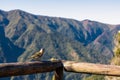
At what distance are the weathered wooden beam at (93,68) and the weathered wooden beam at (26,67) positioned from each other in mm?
251

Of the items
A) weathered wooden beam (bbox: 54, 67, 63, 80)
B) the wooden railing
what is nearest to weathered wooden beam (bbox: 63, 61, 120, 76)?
the wooden railing

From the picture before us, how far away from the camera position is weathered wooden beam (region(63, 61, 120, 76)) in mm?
7148

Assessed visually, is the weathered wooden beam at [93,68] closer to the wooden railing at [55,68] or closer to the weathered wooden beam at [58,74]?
the wooden railing at [55,68]

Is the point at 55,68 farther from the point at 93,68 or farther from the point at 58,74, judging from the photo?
the point at 93,68

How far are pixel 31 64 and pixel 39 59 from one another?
0.67 metres

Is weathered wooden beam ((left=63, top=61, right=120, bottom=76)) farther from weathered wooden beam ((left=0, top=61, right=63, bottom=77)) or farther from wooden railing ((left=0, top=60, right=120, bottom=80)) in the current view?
weathered wooden beam ((left=0, top=61, right=63, bottom=77))

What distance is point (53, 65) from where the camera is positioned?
777cm

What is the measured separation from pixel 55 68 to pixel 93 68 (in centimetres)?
98

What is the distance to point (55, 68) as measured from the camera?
26.0ft

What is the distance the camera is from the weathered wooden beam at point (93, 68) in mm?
7148

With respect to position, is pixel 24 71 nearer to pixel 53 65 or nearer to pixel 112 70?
pixel 53 65

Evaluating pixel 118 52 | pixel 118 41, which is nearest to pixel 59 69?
pixel 118 52

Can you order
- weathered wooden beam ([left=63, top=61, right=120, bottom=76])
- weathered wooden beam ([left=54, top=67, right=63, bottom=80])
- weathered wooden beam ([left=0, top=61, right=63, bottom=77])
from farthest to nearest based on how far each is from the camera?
weathered wooden beam ([left=54, top=67, right=63, bottom=80]) → weathered wooden beam ([left=63, top=61, right=120, bottom=76]) → weathered wooden beam ([left=0, top=61, right=63, bottom=77])

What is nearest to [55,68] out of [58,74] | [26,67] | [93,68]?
[58,74]
